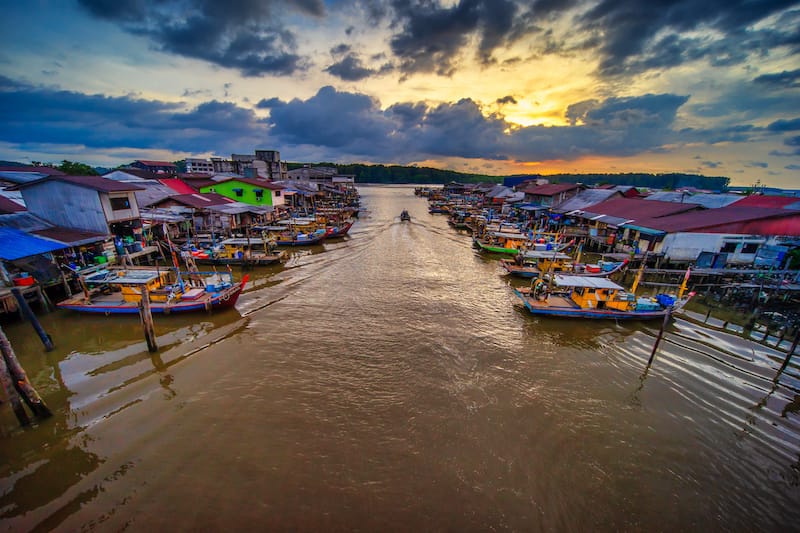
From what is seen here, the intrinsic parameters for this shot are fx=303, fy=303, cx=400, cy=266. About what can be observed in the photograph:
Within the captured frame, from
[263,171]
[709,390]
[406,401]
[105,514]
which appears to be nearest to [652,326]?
[709,390]

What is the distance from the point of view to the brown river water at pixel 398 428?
793 cm

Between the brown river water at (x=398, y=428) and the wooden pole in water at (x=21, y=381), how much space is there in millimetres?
543

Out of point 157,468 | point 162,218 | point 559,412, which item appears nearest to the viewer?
point 157,468

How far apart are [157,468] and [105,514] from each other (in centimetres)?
129

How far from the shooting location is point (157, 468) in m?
8.77

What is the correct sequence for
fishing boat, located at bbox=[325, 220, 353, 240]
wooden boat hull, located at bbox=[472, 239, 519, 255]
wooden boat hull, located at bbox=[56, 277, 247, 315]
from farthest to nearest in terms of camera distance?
fishing boat, located at bbox=[325, 220, 353, 240] → wooden boat hull, located at bbox=[472, 239, 519, 255] → wooden boat hull, located at bbox=[56, 277, 247, 315]

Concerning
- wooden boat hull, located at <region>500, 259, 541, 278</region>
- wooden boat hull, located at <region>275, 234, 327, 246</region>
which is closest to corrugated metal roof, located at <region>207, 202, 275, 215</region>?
wooden boat hull, located at <region>275, 234, 327, 246</region>

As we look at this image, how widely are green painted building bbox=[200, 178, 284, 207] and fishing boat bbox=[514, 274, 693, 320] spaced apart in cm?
3850

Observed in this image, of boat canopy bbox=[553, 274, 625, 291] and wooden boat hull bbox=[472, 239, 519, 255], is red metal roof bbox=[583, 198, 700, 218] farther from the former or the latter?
boat canopy bbox=[553, 274, 625, 291]

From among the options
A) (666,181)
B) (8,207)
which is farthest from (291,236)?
(666,181)

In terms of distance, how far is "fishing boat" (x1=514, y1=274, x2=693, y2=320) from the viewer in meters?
18.1

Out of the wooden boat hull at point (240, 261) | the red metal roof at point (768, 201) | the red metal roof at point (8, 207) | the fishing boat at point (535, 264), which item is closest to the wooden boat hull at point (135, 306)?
the red metal roof at point (8, 207)

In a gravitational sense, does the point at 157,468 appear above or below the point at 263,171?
below

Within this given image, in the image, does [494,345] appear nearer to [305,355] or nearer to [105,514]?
[305,355]
